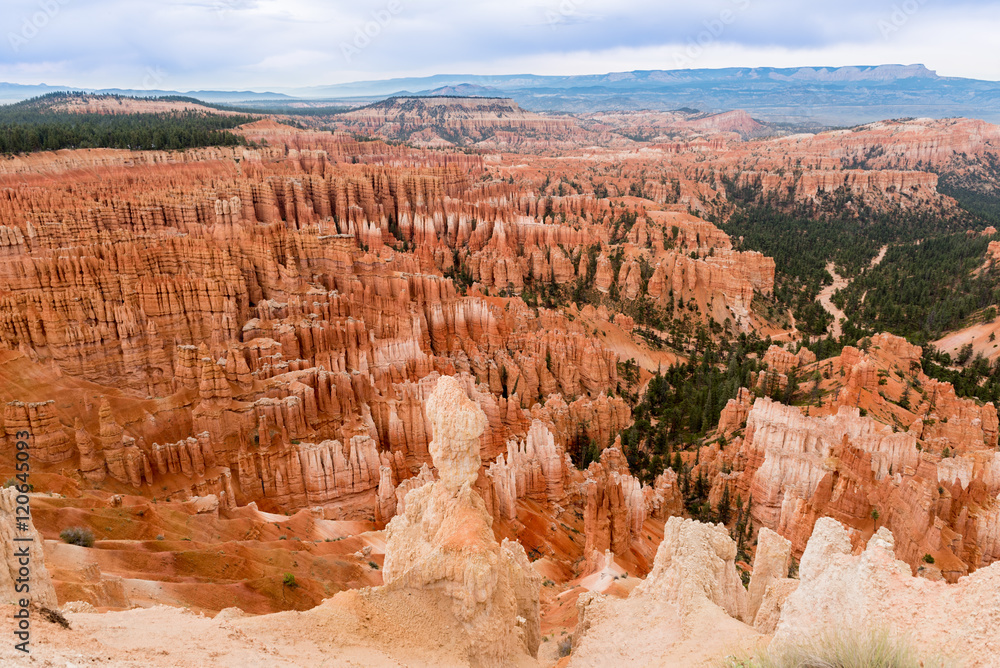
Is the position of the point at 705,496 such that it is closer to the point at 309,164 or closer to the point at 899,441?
the point at 899,441

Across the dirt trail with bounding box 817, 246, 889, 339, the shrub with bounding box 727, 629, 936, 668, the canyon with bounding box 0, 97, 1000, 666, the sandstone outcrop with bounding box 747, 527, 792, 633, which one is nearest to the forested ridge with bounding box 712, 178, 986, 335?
the dirt trail with bounding box 817, 246, 889, 339

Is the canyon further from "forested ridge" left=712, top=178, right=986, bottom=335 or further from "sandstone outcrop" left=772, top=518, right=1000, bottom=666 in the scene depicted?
"forested ridge" left=712, top=178, right=986, bottom=335

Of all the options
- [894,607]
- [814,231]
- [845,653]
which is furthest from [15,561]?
[814,231]

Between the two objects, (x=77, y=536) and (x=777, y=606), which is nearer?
(x=777, y=606)

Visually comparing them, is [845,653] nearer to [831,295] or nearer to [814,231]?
[831,295]

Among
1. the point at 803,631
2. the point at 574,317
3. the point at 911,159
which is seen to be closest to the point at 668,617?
the point at 803,631
